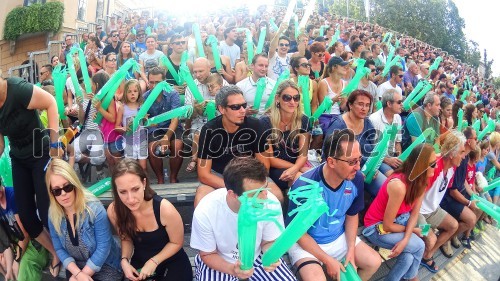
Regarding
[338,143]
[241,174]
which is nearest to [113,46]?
[338,143]

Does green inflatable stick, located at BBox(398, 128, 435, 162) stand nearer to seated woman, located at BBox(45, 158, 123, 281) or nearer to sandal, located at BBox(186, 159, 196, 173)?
sandal, located at BBox(186, 159, 196, 173)

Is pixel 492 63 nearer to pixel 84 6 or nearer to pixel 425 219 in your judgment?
pixel 84 6

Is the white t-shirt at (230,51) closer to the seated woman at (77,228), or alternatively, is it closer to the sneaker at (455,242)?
the sneaker at (455,242)

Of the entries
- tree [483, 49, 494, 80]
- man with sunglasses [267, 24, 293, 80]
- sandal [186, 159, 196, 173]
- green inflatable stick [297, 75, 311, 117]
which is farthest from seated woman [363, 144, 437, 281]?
tree [483, 49, 494, 80]

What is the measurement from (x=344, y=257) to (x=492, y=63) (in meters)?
69.0

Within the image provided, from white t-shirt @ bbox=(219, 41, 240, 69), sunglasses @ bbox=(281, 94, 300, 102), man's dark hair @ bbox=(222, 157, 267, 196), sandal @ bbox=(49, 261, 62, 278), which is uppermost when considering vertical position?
sunglasses @ bbox=(281, 94, 300, 102)

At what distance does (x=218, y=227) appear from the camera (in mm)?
2957

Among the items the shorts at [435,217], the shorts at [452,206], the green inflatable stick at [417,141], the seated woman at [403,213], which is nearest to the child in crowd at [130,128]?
the seated woman at [403,213]

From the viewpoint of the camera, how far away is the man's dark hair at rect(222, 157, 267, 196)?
109 inches

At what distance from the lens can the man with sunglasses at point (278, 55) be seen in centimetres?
681

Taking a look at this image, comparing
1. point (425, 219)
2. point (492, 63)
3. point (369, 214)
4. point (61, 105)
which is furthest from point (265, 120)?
point (492, 63)

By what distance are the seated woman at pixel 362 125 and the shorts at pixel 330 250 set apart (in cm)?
110

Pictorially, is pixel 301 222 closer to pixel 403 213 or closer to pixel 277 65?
pixel 403 213

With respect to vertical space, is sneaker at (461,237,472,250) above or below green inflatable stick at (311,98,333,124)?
below
